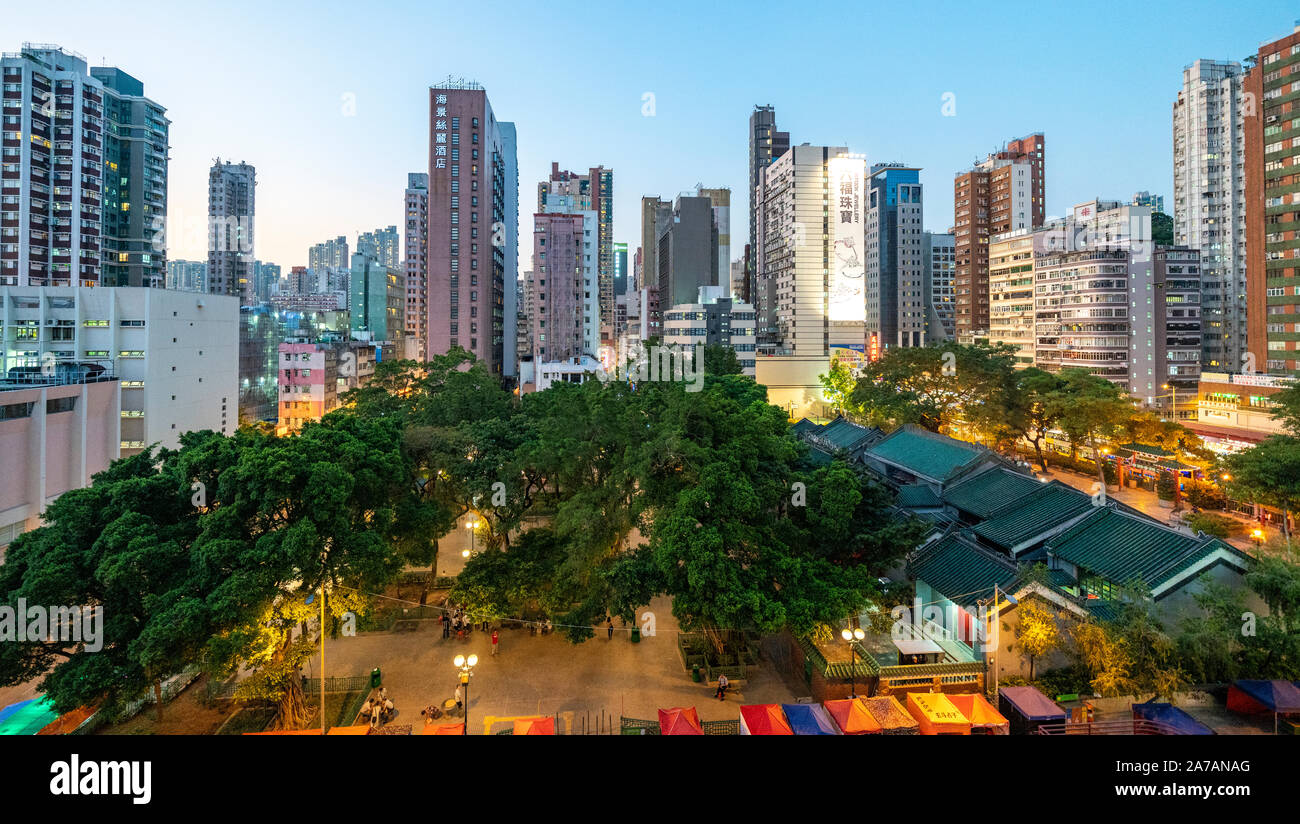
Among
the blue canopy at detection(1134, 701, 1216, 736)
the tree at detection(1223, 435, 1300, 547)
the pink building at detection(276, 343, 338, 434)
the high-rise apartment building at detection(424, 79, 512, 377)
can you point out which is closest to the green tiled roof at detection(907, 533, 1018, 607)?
the blue canopy at detection(1134, 701, 1216, 736)

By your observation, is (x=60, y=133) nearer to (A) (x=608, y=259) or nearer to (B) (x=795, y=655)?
(B) (x=795, y=655)

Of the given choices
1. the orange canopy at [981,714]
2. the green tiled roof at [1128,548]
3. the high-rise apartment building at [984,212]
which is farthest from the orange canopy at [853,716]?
the high-rise apartment building at [984,212]

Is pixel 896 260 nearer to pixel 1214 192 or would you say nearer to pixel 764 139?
pixel 1214 192

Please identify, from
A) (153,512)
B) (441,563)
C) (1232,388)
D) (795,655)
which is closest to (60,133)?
Result: (441,563)

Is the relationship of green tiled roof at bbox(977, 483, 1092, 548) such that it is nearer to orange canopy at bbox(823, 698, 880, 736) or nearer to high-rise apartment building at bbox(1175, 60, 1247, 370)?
orange canopy at bbox(823, 698, 880, 736)

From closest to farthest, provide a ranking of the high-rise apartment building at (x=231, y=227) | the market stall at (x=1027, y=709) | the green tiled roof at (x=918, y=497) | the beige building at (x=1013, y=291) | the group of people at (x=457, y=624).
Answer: the market stall at (x=1027, y=709) → the group of people at (x=457, y=624) → the green tiled roof at (x=918, y=497) → the beige building at (x=1013, y=291) → the high-rise apartment building at (x=231, y=227)

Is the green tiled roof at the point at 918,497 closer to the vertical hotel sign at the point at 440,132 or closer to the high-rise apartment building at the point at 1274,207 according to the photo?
the high-rise apartment building at the point at 1274,207
